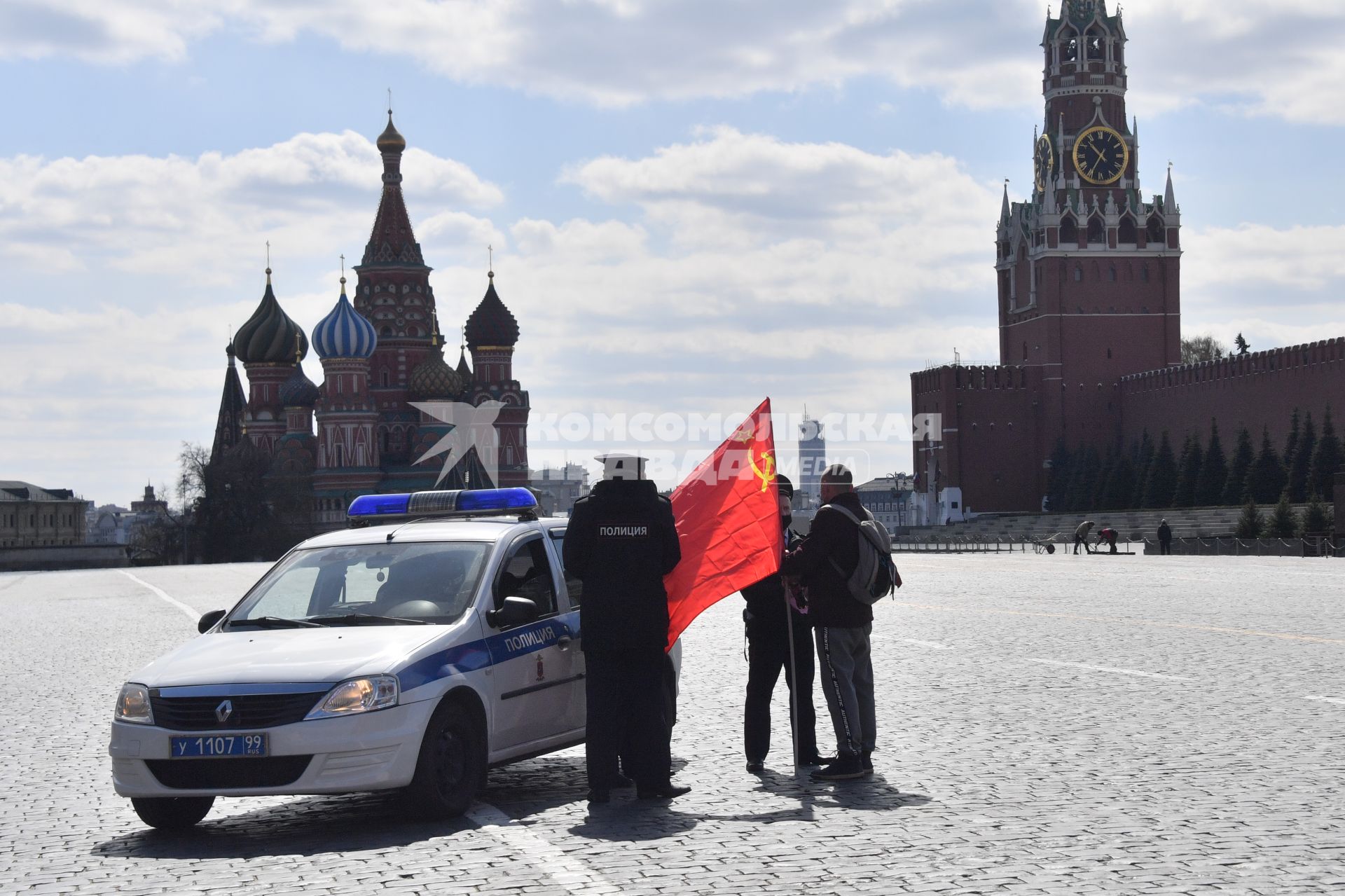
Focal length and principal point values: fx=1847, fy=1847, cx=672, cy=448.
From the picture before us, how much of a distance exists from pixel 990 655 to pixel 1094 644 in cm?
116

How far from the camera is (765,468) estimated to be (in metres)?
9.08

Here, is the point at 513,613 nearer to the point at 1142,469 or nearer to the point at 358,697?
the point at 358,697

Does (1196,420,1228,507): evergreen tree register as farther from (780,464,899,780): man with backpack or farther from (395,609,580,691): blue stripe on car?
(395,609,580,691): blue stripe on car

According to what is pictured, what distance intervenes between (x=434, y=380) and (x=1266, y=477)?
166 feet

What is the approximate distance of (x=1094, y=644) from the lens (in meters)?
15.6

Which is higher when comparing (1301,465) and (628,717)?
(1301,465)

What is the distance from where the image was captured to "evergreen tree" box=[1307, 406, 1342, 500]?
74.2m

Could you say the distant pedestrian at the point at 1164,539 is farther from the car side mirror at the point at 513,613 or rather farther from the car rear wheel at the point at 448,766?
the car rear wheel at the point at 448,766

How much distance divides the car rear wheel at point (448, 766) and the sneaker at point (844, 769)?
62.7 inches

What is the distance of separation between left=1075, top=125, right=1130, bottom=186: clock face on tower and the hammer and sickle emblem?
108157 mm

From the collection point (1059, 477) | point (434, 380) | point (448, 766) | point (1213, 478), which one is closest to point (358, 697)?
point (448, 766)

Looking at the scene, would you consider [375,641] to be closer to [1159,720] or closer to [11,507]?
[1159,720]

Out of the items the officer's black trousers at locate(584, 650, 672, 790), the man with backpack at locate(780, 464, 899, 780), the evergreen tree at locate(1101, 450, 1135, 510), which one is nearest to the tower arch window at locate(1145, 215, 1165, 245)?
the evergreen tree at locate(1101, 450, 1135, 510)

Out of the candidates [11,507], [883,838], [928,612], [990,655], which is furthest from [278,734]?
[11,507]
